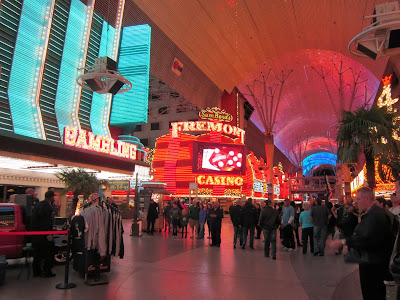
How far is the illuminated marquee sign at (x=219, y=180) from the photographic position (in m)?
38.5

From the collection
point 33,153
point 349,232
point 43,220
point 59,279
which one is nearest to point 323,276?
point 349,232

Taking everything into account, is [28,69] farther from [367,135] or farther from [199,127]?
[199,127]

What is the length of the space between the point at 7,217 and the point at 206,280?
187 inches

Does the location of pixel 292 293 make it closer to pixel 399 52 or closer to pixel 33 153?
pixel 399 52

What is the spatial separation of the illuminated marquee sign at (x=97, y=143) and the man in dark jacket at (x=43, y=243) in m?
11.5

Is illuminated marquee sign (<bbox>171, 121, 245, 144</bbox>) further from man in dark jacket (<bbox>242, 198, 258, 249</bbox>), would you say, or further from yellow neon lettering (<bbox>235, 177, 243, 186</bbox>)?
man in dark jacket (<bbox>242, 198, 258, 249</bbox>)

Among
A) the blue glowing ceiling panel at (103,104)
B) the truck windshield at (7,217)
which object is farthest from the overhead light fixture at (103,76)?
the blue glowing ceiling panel at (103,104)

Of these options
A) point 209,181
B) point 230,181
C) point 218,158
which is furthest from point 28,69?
point 230,181

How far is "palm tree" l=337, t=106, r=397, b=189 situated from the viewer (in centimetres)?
1562

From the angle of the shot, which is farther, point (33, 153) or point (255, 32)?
point (255, 32)

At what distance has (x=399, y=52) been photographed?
7691 millimetres

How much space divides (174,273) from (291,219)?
18.4 feet

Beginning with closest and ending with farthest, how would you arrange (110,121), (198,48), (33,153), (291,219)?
1. (291,219)
2. (33,153)
3. (110,121)
4. (198,48)

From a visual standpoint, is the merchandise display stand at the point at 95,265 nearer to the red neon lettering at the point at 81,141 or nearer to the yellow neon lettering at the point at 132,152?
the red neon lettering at the point at 81,141
